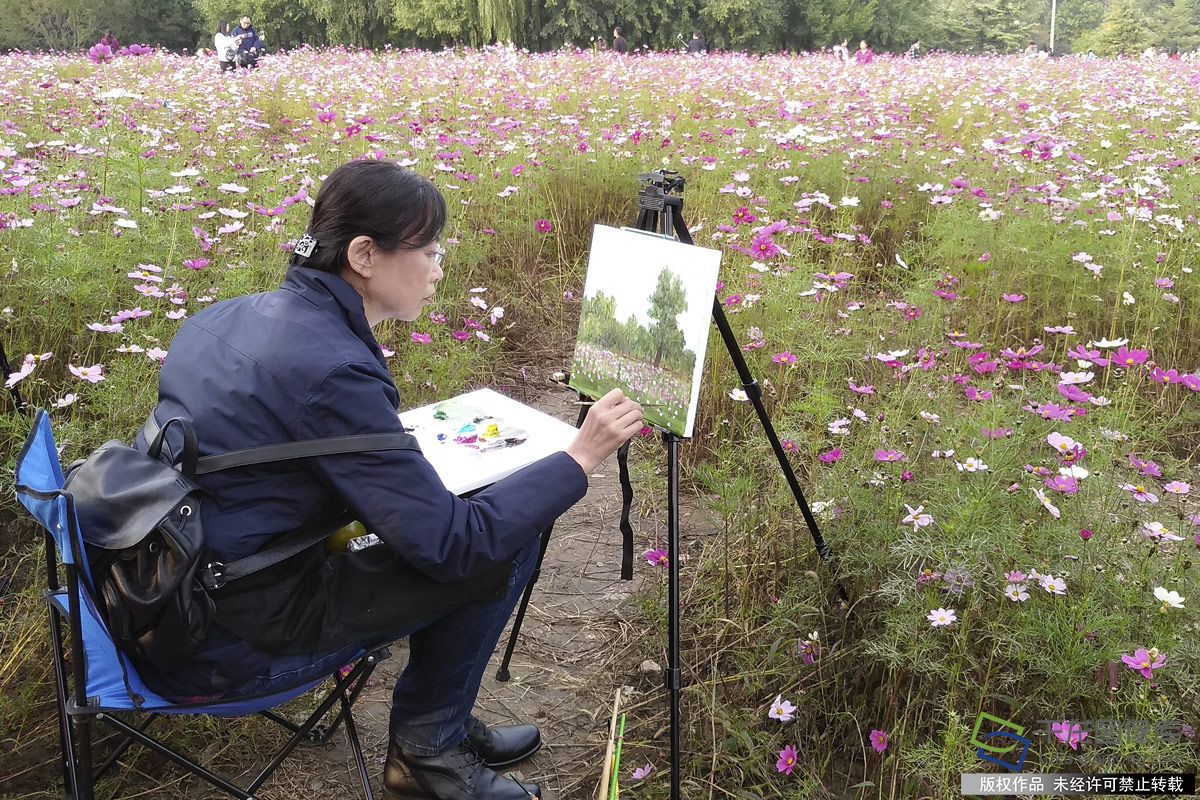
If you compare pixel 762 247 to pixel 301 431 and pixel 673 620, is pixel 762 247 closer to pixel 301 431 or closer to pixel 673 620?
pixel 673 620

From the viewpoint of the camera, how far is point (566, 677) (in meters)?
2.29

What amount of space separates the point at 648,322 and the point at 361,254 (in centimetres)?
55

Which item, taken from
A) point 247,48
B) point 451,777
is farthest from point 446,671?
point 247,48

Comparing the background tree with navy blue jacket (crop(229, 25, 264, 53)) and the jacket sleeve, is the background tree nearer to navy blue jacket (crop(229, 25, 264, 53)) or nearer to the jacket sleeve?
the jacket sleeve

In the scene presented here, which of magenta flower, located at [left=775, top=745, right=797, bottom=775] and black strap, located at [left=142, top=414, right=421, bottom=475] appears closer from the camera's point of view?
black strap, located at [left=142, top=414, right=421, bottom=475]

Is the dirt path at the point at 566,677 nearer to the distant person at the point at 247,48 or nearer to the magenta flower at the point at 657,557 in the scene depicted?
the magenta flower at the point at 657,557

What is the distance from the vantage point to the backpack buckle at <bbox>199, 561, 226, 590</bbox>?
1.34 m

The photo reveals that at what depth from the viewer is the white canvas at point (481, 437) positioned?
1.70m

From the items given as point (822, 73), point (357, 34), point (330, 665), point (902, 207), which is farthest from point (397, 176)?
point (357, 34)

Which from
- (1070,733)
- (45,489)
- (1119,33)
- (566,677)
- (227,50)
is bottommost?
(566,677)

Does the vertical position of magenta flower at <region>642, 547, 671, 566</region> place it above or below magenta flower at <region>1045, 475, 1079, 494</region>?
below

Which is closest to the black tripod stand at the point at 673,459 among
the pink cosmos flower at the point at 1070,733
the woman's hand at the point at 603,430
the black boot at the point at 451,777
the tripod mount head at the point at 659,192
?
the tripod mount head at the point at 659,192

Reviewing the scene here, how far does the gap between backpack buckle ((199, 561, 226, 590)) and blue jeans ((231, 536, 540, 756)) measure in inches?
15.9
